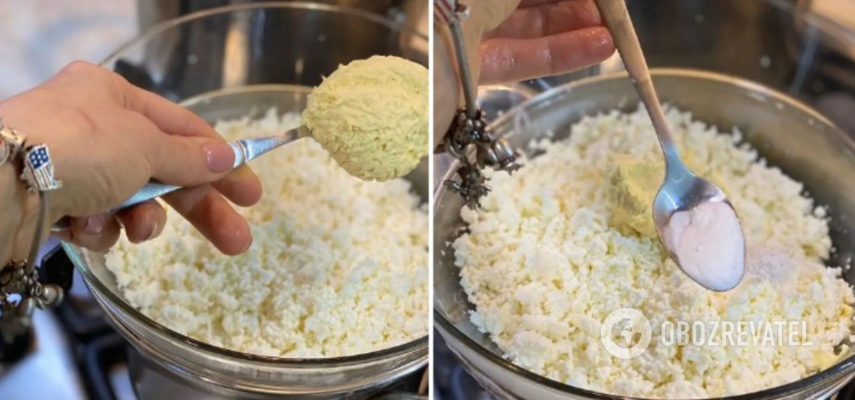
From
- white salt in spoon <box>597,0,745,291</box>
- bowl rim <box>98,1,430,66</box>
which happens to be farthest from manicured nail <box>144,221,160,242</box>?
white salt in spoon <box>597,0,745,291</box>

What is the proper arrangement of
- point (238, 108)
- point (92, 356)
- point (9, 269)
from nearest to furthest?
point (9, 269) → point (92, 356) → point (238, 108)

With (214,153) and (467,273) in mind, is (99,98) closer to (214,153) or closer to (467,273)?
(214,153)

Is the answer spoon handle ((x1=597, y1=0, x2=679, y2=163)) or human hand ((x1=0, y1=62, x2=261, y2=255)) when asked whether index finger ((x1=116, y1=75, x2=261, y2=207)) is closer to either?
human hand ((x1=0, y1=62, x2=261, y2=255))

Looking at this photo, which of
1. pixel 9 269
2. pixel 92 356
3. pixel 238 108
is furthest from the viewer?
pixel 238 108

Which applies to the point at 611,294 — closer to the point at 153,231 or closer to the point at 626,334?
the point at 626,334

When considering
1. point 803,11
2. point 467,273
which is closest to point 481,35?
point 467,273

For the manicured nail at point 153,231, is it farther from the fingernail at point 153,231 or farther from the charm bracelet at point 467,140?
the charm bracelet at point 467,140

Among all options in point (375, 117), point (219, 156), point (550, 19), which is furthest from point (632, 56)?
point (219, 156)

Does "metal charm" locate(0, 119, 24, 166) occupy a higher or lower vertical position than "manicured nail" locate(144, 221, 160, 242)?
higher
